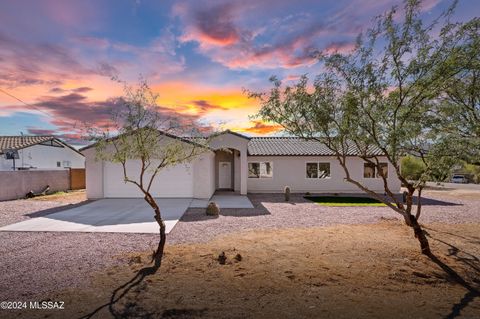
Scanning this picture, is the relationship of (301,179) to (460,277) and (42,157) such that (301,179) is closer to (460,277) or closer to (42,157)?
(460,277)

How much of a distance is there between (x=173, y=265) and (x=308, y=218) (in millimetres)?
7547

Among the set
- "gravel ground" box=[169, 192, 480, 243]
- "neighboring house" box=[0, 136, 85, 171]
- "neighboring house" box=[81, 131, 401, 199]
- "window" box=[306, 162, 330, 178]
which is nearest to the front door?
"neighboring house" box=[81, 131, 401, 199]

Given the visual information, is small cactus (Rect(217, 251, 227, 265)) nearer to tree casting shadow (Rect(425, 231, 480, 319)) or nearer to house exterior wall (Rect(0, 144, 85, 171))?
tree casting shadow (Rect(425, 231, 480, 319))

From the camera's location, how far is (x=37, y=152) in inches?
1061

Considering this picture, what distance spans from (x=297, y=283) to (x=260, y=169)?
17610 millimetres

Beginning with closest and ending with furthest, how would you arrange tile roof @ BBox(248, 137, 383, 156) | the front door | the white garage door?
the white garage door, tile roof @ BBox(248, 137, 383, 156), the front door

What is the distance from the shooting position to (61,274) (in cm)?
575

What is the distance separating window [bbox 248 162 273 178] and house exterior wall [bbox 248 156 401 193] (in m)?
0.32

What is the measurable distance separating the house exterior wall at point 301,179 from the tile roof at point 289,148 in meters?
0.34

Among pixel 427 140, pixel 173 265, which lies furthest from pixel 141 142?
pixel 427 140

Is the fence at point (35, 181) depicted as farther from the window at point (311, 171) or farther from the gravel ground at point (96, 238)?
the window at point (311, 171)

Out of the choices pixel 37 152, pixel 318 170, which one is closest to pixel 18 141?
pixel 37 152

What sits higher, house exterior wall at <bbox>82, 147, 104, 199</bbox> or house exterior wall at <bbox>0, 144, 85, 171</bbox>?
house exterior wall at <bbox>0, 144, 85, 171</bbox>

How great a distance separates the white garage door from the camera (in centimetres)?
1769
